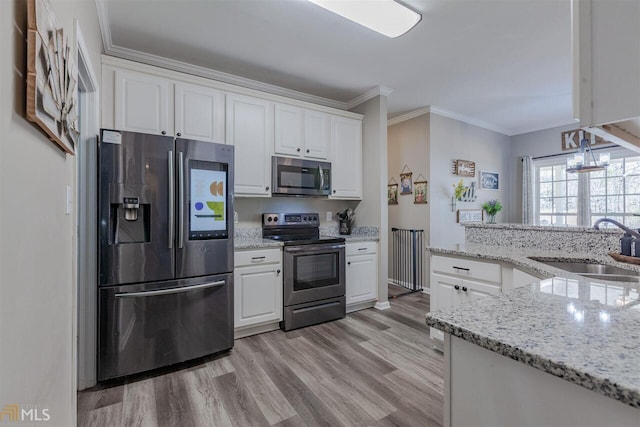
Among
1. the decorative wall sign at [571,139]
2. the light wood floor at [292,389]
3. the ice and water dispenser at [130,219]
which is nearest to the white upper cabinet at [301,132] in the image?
the ice and water dispenser at [130,219]

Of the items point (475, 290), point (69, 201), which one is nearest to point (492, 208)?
point (475, 290)

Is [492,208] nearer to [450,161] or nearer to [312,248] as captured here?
[450,161]

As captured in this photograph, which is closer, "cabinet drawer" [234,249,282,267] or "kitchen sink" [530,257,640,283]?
"kitchen sink" [530,257,640,283]

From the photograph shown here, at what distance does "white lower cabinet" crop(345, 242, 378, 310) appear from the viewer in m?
3.18

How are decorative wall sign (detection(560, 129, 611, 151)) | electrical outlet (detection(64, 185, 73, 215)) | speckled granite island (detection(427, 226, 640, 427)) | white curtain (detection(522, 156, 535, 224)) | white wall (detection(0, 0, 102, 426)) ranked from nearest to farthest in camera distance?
1. speckled granite island (detection(427, 226, 640, 427))
2. white wall (detection(0, 0, 102, 426))
3. electrical outlet (detection(64, 185, 73, 215))
4. decorative wall sign (detection(560, 129, 611, 151))
5. white curtain (detection(522, 156, 535, 224))

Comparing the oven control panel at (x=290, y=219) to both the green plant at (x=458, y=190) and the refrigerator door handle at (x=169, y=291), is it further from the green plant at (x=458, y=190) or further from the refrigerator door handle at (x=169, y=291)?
the green plant at (x=458, y=190)

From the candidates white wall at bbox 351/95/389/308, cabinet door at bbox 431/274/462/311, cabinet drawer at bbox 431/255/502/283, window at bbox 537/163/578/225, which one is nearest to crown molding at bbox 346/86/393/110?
white wall at bbox 351/95/389/308

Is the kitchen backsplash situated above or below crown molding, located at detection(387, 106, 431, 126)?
below

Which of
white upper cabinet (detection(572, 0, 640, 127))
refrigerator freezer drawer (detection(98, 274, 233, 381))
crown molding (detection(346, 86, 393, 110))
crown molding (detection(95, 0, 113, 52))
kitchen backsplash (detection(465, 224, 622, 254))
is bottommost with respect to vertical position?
refrigerator freezer drawer (detection(98, 274, 233, 381))

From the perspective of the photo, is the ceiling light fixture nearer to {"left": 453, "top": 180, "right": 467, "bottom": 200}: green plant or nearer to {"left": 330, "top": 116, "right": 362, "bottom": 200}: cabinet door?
{"left": 330, "top": 116, "right": 362, "bottom": 200}: cabinet door

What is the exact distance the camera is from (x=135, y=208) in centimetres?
198

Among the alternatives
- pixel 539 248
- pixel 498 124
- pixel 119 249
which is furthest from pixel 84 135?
pixel 498 124

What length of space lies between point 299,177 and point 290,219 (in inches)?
20.5

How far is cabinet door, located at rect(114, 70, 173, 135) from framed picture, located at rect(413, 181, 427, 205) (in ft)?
10.5
